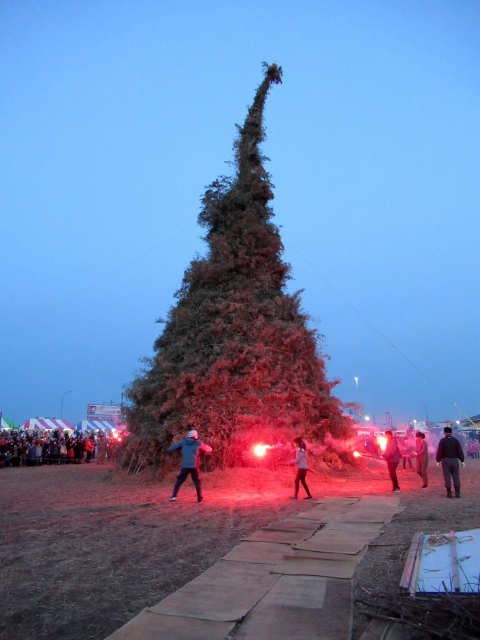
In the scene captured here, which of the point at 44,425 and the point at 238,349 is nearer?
the point at 238,349

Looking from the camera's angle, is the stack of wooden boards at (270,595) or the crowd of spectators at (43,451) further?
the crowd of spectators at (43,451)

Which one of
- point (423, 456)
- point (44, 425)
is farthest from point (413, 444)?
point (44, 425)

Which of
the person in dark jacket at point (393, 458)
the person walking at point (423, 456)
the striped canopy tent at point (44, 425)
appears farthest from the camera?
the striped canopy tent at point (44, 425)

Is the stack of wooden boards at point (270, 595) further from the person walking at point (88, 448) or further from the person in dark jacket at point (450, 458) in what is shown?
the person walking at point (88, 448)

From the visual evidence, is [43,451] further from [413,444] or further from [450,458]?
[450,458]

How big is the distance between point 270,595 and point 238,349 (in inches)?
445

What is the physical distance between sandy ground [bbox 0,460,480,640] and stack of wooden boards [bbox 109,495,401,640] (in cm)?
19

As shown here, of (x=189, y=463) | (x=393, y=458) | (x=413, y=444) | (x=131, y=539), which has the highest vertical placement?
(x=413, y=444)

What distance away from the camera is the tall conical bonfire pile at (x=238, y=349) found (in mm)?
15117

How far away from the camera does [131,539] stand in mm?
7105

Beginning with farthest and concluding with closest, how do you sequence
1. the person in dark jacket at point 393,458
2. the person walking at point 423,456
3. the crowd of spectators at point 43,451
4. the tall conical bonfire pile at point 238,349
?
1. the crowd of spectators at point 43,451
2. the tall conical bonfire pile at point 238,349
3. the person walking at point 423,456
4. the person in dark jacket at point 393,458

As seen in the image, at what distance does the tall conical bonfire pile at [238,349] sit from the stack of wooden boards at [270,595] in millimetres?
7764

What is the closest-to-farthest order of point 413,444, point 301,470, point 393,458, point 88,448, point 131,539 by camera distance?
1. point 131,539
2. point 301,470
3. point 393,458
4. point 413,444
5. point 88,448

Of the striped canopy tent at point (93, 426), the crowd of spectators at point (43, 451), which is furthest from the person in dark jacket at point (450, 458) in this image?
the striped canopy tent at point (93, 426)
